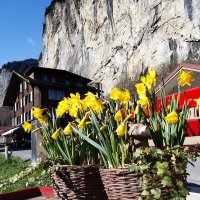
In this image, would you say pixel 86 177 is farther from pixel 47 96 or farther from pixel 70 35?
pixel 70 35

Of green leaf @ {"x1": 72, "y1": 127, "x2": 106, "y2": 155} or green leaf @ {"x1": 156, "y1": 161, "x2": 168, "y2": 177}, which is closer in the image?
green leaf @ {"x1": 156, "y1": 161, "x2": 168, "y2": 177}

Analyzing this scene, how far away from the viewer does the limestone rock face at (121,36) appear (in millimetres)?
49625

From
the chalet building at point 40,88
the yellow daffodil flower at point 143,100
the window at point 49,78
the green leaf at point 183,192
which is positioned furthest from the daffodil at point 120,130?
the window at point 49,78

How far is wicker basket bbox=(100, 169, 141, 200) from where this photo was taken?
5.83 ft

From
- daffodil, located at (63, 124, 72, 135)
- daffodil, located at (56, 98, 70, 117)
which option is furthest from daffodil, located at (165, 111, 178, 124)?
daffodil, located at (56, 98, 70, 117)

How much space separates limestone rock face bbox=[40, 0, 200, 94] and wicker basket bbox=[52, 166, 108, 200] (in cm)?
4197

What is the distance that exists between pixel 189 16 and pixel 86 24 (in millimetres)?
25128

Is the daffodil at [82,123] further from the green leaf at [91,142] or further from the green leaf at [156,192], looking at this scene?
the green leaf at [156,192]

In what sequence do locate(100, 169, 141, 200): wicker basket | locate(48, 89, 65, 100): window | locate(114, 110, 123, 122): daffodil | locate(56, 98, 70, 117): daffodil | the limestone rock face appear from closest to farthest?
locate(100, 169, 141, 200): wicker basket < locate(114, 110, 123, 122): daffodil < locate(56, 98, 70, 117): daffodil < locate(48, 89, 65, 100): window < the limestone rock face

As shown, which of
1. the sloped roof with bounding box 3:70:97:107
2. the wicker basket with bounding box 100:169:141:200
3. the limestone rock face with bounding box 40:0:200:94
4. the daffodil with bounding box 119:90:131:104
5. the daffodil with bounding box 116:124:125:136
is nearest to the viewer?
the wicker basket with bounding box 100:169:141:200

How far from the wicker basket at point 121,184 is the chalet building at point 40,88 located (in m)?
38.3

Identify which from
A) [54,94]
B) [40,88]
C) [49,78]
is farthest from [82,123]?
[49,78]

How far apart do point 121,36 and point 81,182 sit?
58.6m

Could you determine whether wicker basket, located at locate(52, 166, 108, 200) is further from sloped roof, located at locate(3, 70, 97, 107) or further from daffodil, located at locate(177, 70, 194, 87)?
sloped roof, located at locate(3, 70, 97, 107)
